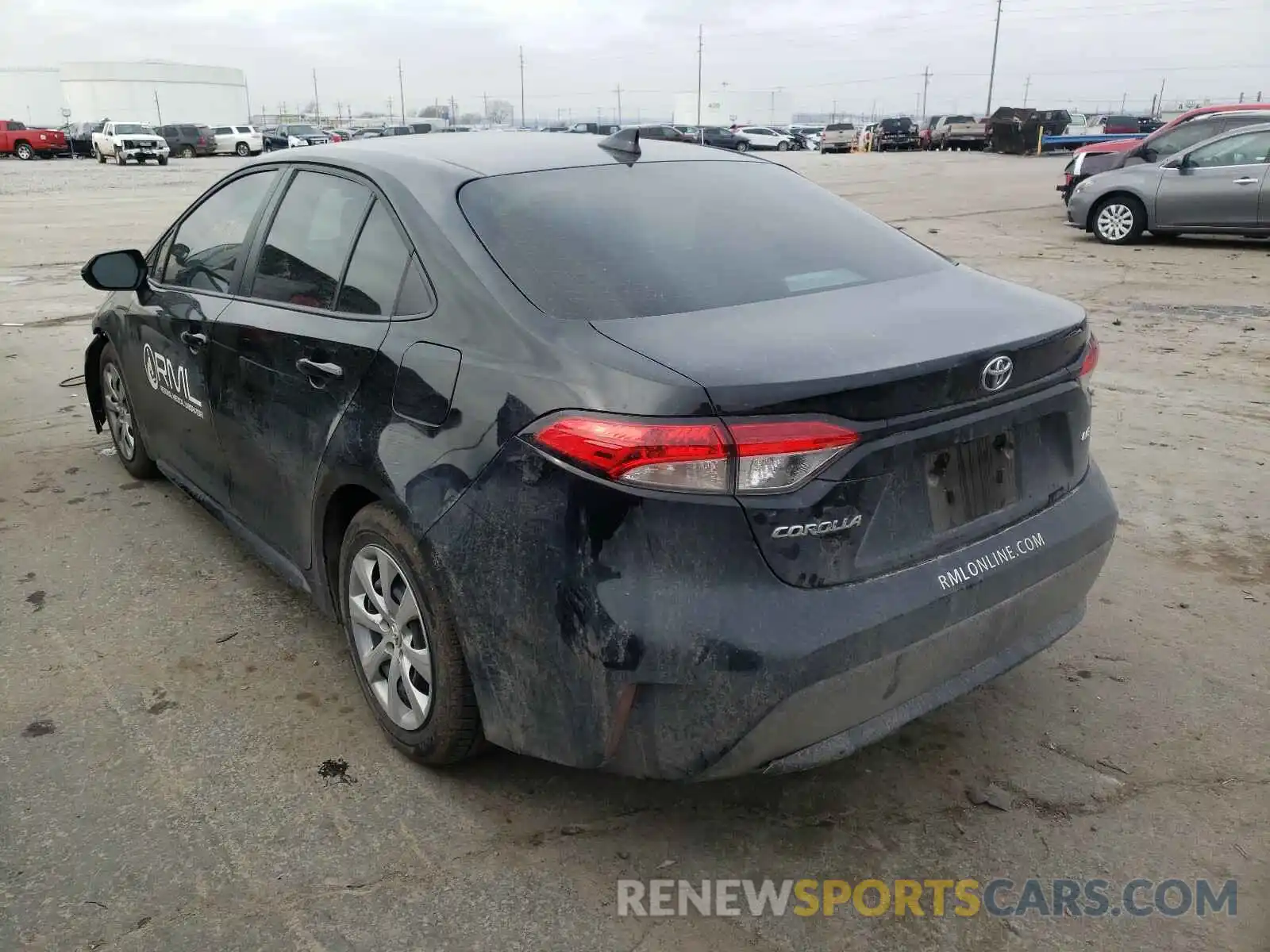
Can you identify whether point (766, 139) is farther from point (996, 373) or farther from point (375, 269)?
point (996, 373)

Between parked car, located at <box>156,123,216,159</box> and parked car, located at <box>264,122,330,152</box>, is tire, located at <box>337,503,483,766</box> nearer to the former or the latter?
parked car, located at <box>264,122,330,152</box>

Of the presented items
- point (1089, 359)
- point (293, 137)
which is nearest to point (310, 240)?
point (1089, 359)

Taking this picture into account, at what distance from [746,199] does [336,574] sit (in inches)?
67.2

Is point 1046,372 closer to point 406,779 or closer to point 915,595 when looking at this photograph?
point 915,595

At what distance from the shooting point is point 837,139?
5188 centimetres

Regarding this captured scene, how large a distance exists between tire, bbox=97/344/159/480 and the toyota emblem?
12.7 ft

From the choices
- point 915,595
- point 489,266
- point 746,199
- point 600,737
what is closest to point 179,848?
point 600,737

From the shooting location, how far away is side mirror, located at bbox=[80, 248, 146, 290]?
4199mm

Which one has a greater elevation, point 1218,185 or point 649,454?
point 649,454

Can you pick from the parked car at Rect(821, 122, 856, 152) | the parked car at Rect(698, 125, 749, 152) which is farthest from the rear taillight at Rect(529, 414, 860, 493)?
the parked car at Rect(821, 122, 856, 152)

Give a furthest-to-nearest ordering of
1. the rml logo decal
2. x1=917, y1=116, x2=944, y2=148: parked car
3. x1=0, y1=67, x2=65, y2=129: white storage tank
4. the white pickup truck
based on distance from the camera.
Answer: x1=0, y1=67, x2=65, y2=129: white storage tank
x1=917, y1=116, x2=944, y2=148: parked car
the white pickup truck
the rml logo decal

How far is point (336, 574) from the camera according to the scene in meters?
3.10

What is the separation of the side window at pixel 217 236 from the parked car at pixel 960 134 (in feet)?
163

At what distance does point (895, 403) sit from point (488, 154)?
1613mm
